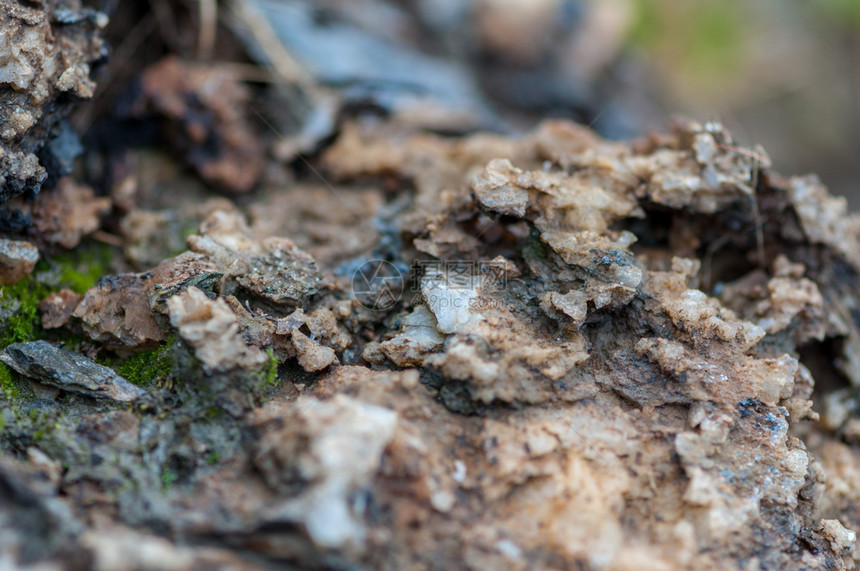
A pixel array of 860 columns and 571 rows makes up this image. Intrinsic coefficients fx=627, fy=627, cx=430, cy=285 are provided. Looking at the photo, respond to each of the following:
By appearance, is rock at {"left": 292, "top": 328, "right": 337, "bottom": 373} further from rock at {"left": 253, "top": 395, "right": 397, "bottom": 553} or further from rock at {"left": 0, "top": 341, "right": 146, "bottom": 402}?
rock at {"left": 0, "top": 341, "right": 146, "bottom": 402}

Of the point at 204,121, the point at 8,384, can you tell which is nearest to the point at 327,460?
the point at 8,384

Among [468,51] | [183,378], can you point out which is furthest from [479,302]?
[468,51]

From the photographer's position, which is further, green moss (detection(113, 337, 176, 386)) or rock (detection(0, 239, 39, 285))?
rock (detection(0, 239, 39, 285))

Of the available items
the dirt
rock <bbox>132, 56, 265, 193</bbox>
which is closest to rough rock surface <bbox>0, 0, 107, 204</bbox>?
the dirt

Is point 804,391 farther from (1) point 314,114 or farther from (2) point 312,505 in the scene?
(1) point 314,114

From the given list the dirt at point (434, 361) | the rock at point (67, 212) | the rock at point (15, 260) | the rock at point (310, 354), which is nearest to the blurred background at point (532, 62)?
the dirt at point (434, 361)

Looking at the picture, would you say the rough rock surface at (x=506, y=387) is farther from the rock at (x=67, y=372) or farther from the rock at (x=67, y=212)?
the rock at (x=67, y=212)
